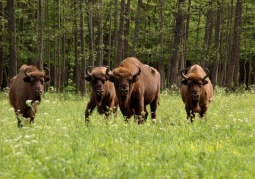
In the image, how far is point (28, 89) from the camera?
10.7m

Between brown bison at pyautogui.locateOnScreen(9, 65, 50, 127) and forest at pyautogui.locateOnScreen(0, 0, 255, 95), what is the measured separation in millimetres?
10532

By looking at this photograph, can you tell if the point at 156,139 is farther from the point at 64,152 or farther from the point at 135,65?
the point at 135,65

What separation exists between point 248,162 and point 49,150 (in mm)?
2809

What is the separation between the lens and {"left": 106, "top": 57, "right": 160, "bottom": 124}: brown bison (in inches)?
395

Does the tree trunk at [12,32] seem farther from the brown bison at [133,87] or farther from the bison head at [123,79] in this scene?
the bison head at [123,79]

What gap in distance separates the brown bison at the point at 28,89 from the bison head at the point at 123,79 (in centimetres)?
167

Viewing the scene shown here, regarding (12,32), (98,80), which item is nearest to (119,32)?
(12,32)

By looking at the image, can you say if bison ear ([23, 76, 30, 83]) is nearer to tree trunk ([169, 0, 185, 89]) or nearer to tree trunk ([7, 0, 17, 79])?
tree trunk ([7, 0, 17, 79])

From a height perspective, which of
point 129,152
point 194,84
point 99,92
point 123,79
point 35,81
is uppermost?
point 123,79

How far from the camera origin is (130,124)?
360 inches

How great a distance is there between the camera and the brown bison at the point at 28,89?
10.3 meters

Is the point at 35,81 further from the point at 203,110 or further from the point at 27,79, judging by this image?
the point at 203,110

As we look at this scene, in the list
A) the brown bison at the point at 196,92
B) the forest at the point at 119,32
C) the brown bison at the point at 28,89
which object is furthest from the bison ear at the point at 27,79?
the forest at the point at 119,32

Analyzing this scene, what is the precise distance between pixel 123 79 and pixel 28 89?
245 centimetres
